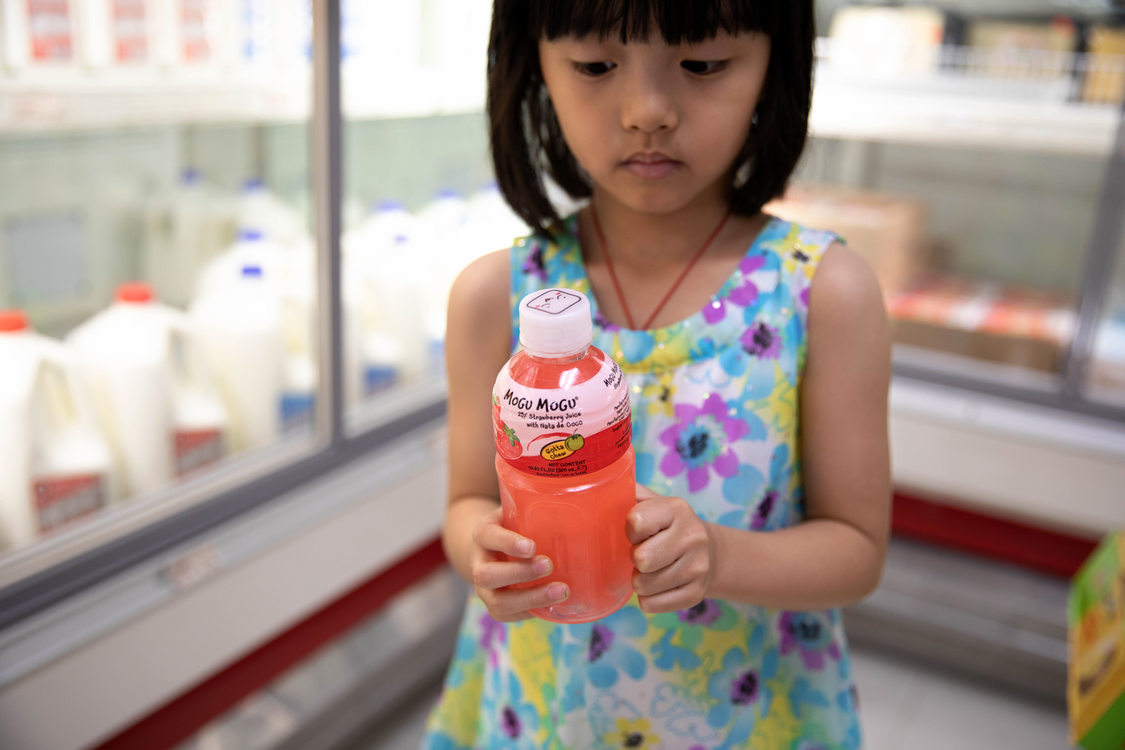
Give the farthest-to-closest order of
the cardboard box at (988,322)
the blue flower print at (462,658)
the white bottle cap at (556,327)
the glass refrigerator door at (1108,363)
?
the cardboard box at (988,322) → the glass refrigerator door at (1108,363) → the blue flower print at (462,658) → the white bottle cap at (556,327)

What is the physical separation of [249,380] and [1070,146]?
200cm

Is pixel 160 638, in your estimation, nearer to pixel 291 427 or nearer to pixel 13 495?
pixel 13 495

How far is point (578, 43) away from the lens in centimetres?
79

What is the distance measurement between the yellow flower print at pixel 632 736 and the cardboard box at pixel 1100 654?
0.75 metres

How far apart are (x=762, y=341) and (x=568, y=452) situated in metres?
0.31

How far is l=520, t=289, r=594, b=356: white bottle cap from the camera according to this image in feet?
2.16

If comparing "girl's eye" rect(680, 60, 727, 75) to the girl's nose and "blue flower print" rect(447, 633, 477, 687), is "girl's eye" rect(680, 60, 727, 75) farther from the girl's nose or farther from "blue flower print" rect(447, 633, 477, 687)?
"blue flower print" rect(447, 633, 477, 687)

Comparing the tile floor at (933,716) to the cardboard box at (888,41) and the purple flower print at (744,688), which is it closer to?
the purple flower print at (744,688)

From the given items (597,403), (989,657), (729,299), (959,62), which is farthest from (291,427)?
(959,62)

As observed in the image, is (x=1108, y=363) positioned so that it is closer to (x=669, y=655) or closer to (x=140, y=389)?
(x=669, y=655)

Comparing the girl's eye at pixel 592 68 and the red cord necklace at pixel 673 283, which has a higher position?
the girl's eye at pixel 592 68

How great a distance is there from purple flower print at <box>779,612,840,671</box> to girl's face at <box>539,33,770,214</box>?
479 millimetres

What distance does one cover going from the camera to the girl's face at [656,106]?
0.77 metres

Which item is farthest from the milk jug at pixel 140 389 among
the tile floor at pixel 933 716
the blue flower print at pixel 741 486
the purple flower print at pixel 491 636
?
the blue flower print at pixel 741 486
